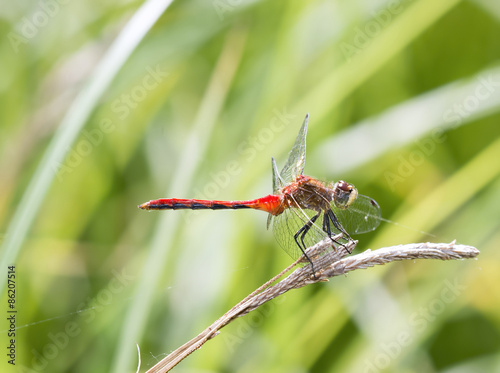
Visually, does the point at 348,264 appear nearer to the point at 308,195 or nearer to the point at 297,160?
the point at 308,195

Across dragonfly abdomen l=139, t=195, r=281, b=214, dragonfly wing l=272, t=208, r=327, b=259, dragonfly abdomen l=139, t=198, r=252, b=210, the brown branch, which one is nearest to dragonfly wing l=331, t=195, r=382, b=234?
dragonfly wing l=272, t=208, r=327, b=259

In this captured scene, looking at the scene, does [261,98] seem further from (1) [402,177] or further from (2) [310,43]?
(1) [402,177]

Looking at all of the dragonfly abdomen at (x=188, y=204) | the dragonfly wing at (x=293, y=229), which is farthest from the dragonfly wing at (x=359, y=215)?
the dragonfly abdomen at (x=188, y=204)

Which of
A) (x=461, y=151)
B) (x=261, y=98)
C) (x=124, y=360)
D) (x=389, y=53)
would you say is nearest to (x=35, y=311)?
(x=124, y=360)

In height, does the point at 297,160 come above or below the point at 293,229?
above

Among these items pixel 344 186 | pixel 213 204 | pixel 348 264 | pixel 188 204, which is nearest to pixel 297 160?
pixel 344 186

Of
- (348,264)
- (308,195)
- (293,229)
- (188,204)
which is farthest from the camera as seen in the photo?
(188,204)
